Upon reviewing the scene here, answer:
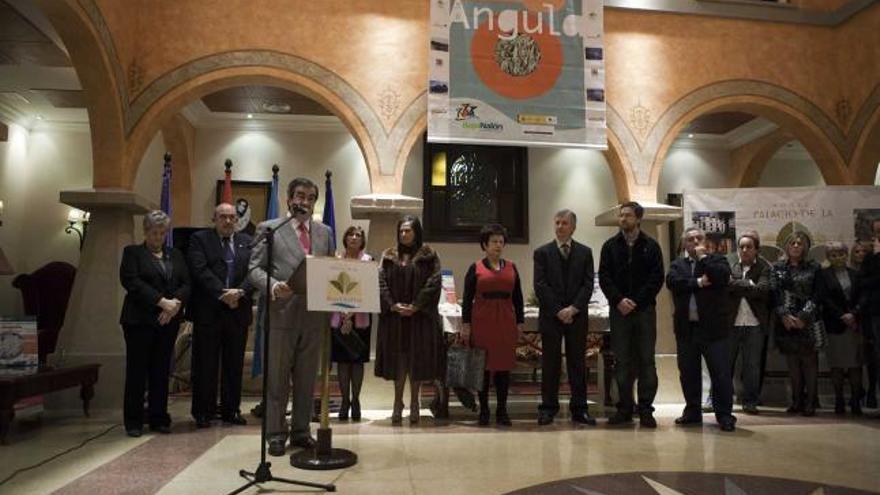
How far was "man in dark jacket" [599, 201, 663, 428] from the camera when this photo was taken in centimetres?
462

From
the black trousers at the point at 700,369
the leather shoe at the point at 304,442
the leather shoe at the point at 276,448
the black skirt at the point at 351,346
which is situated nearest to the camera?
the leather shoe at the point at 276,448

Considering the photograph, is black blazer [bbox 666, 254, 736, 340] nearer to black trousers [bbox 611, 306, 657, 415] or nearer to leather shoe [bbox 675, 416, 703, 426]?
black trousers [bbox 611, 306, 657, 415]

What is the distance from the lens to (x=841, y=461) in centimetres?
351

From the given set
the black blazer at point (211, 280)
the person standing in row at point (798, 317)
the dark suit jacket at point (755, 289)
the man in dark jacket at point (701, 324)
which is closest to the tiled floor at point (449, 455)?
the man in dark jacket at point (701, 324)

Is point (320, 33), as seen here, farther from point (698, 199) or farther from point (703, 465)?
point (703, 465)

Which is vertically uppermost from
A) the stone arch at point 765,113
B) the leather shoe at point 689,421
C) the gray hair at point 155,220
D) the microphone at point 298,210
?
the stone arch at point 765,113

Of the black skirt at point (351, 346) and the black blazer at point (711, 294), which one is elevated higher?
the black blazer at point (711, 294)

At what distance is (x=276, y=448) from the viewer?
3521mm

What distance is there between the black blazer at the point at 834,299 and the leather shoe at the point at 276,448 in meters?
4.48

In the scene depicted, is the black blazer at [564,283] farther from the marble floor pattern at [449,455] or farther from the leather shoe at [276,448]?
the leather shoe at [276,448]

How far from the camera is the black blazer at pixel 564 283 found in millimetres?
4730

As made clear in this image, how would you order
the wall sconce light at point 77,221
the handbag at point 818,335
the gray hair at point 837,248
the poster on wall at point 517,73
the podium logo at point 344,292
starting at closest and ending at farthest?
the podium logo at point 344,292
the handbag at point 818,335
the gray hair at point 837,248
the poster on wall at point 517,73
the wall sconce light at point 77,221

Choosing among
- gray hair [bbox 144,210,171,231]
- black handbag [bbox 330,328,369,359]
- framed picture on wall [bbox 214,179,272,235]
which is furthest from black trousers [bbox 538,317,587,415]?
framed picture on wall [bbox 214,179,272,235]

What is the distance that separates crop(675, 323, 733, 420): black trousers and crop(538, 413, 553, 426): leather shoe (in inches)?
40.5
